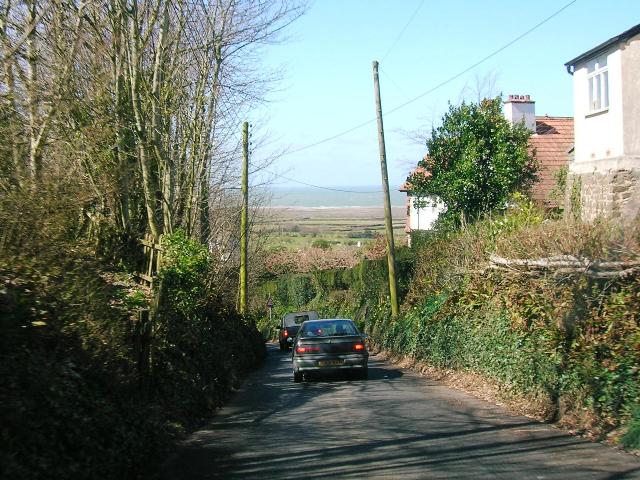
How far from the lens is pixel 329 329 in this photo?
1914 cm

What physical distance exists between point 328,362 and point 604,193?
28.3 ft

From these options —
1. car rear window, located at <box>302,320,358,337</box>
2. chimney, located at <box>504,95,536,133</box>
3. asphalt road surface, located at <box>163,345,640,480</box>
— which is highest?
chimney, located at <box>504,95,536,133</box>

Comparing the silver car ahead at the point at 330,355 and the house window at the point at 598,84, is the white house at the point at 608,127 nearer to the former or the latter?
the house window at the point at 598,84

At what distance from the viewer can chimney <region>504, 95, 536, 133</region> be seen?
1444 inches

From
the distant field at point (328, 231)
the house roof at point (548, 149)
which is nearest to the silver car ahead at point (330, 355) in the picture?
the house roof at point (548, 149)

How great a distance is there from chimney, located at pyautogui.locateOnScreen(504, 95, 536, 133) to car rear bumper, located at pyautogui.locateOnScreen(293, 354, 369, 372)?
2191 cm

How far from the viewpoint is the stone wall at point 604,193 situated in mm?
19172

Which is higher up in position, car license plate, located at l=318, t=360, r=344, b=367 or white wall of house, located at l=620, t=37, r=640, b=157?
white wall of house, located at l=620, t=37, r=640, b=157

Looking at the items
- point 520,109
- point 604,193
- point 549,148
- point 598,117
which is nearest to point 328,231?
point 520,109

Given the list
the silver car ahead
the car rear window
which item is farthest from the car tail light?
the car rear window

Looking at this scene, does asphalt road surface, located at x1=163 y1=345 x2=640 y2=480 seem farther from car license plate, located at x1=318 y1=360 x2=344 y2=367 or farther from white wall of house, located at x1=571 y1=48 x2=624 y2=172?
white wall of house, located at x1=571 y1=48 x2=624 y2=172

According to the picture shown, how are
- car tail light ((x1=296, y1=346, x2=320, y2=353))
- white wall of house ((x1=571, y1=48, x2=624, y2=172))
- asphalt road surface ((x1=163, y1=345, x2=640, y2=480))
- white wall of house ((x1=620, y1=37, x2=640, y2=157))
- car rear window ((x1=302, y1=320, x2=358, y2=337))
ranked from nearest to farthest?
1. asphalt road surface ((x1=163, y1=345, x2=640, y2=480))
2. car tail light ((x1=296, y1=346, x2=320, y2=353))
3. car rear window ((x1=302, y1=320, x2=358, y2=337))
4. white wall of house ((x1=620, y1=37, x2=640, y2=157))
5. white wall of house ((x1=571, y1=48, x2=624, y2=172))

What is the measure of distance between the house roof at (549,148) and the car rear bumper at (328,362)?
15.9 m

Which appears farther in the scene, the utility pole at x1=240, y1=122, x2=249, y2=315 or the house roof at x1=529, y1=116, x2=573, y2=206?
the house roof at x1=529, y1=116, x2=573, y2=206
